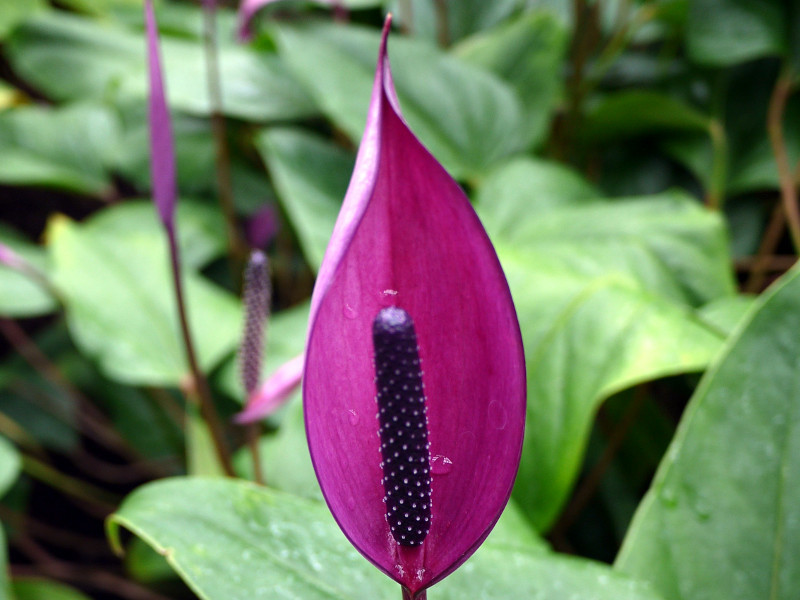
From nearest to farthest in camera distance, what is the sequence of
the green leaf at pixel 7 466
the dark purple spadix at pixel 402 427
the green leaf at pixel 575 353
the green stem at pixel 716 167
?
the dark purple spadix at pixel 402 427, the green leaf at pixel 575 353, the green leaf at pixel 7 466, the green stem at pixel 716 167

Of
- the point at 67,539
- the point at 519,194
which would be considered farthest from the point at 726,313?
the point at 67,539

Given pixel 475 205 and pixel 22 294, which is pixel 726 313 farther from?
pixel 22 294

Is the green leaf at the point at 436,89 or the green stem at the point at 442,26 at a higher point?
the green stem at the point at 442,26

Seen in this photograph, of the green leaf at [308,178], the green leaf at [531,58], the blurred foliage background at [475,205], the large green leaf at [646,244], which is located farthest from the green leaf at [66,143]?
the large green leaf at [646,244]

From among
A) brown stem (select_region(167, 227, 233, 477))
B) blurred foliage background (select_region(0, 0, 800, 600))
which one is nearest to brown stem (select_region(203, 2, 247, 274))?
blurred foliage background (select_region(0, 0, 800, 600))

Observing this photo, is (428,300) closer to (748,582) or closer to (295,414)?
(748,582)

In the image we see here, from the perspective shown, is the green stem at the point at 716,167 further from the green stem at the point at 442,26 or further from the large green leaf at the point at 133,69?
the large green leaf at the point at 133,69

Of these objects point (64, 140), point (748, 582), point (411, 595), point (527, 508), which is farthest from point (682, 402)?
point (64, 140)

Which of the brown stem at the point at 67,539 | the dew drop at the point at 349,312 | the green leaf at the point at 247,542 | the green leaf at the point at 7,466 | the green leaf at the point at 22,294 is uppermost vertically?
the dew drop at the point at 349,312
